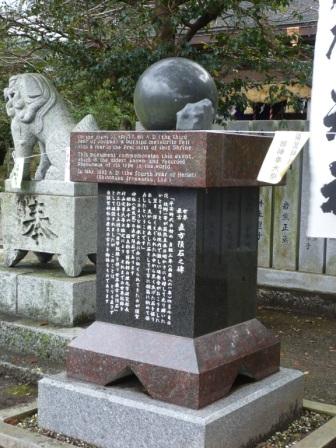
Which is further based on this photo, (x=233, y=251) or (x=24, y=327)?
(x=24, y=327)

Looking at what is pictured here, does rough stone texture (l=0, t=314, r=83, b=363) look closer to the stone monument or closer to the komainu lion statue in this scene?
the stone monument

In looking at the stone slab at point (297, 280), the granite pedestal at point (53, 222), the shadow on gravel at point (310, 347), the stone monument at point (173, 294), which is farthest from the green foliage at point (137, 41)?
the stone monument at point (173, 294)

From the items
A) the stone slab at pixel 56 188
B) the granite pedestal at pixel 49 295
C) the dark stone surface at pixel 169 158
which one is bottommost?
the granite pedestal at pixel 49 295

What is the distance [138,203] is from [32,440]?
1538mm

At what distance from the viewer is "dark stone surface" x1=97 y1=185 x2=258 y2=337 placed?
3.79m

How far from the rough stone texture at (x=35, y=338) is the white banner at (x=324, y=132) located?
2.20 metres

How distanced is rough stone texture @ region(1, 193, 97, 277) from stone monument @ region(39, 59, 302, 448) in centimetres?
143

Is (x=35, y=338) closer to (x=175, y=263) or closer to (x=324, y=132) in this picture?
(x=175, y=263)

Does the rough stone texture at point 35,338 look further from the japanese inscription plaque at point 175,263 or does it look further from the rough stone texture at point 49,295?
the japanese inscription plaque at point 175,263

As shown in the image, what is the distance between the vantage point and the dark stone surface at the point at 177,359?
12.0ft

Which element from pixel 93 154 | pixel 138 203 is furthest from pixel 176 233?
pixel 93 154

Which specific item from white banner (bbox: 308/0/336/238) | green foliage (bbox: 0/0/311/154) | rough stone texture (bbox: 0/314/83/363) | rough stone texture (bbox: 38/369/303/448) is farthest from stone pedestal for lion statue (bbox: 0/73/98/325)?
white banner (bbox: 308/0/336/238)

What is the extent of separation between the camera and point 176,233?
3.81 meters

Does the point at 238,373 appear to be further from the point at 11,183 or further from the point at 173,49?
the point at 173,49
